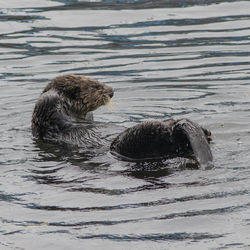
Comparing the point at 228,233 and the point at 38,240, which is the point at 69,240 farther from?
the point at 228,233

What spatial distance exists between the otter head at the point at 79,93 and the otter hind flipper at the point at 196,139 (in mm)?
1709

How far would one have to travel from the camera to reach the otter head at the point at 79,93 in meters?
6.97

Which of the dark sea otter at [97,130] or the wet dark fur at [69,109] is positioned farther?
the wet dark fur at [69,109]

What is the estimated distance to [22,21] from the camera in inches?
504

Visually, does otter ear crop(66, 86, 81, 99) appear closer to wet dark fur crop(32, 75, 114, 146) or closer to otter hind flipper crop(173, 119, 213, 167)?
wet dark fur crop(32, 75, 114, 146)

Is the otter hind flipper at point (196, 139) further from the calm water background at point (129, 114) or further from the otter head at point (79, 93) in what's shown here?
the otter head at point (79, 93)

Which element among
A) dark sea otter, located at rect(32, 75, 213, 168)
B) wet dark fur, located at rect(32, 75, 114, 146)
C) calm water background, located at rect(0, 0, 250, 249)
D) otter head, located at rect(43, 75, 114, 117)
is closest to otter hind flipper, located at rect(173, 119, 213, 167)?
dark sea otter, located at rect(32, 75, 213, 168)

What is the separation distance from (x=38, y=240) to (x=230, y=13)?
9.01m

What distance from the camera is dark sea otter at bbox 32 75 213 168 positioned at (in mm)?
5512

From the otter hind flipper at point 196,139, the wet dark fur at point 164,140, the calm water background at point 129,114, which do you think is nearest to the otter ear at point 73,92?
the calm water background at point 129,114

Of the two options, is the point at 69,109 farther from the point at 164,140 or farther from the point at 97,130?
the point at 164,140

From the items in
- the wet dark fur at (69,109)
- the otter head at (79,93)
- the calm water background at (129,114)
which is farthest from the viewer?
the otter head at (79,93)

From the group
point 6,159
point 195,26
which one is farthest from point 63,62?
point 6,159

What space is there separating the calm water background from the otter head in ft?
1.37
